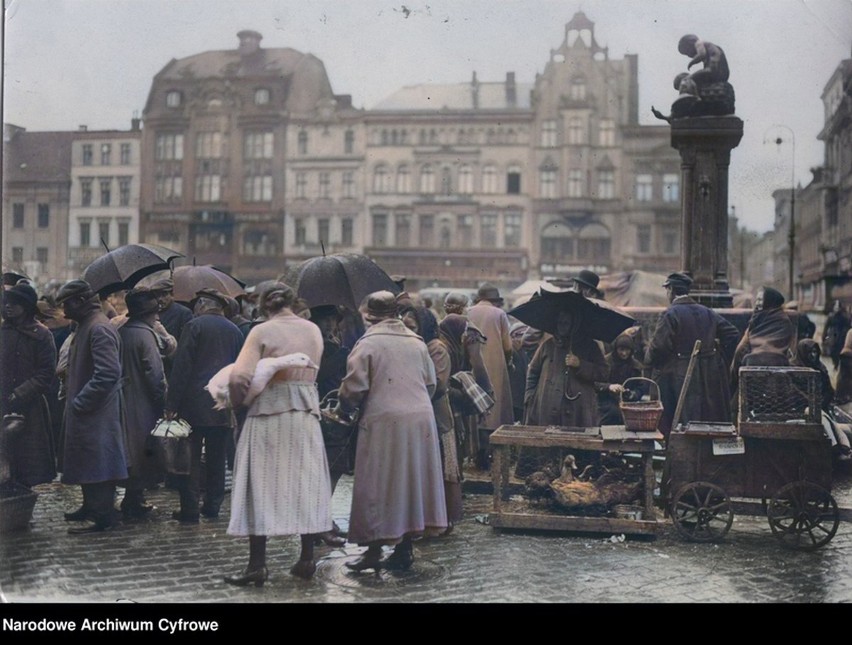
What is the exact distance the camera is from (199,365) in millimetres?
7445

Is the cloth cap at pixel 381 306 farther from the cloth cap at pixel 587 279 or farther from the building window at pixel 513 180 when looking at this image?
the building window at pixel 513 180

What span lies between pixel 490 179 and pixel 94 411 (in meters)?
42.7

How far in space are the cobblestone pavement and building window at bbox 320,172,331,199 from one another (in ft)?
146

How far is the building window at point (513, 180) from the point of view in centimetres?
4838

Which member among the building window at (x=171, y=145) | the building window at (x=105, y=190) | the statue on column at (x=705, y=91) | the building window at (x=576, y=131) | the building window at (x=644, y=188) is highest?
the building window at (x=576, y=131)

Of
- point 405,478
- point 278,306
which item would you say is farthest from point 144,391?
point 405,478

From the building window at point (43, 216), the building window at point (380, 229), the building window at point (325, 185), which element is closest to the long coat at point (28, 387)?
the building window at point (43, 216)

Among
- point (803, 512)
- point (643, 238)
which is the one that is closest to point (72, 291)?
point (803, 512)

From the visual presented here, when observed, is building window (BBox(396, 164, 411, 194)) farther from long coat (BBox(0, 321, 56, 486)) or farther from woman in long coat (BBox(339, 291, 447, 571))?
woman in long coat (BBox(339, 291, 447, 571))

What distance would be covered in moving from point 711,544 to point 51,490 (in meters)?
6.06

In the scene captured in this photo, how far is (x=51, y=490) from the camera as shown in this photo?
8.91 metres

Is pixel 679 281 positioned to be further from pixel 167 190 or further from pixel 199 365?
pixel 167 190

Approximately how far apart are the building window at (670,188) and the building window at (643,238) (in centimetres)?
186
